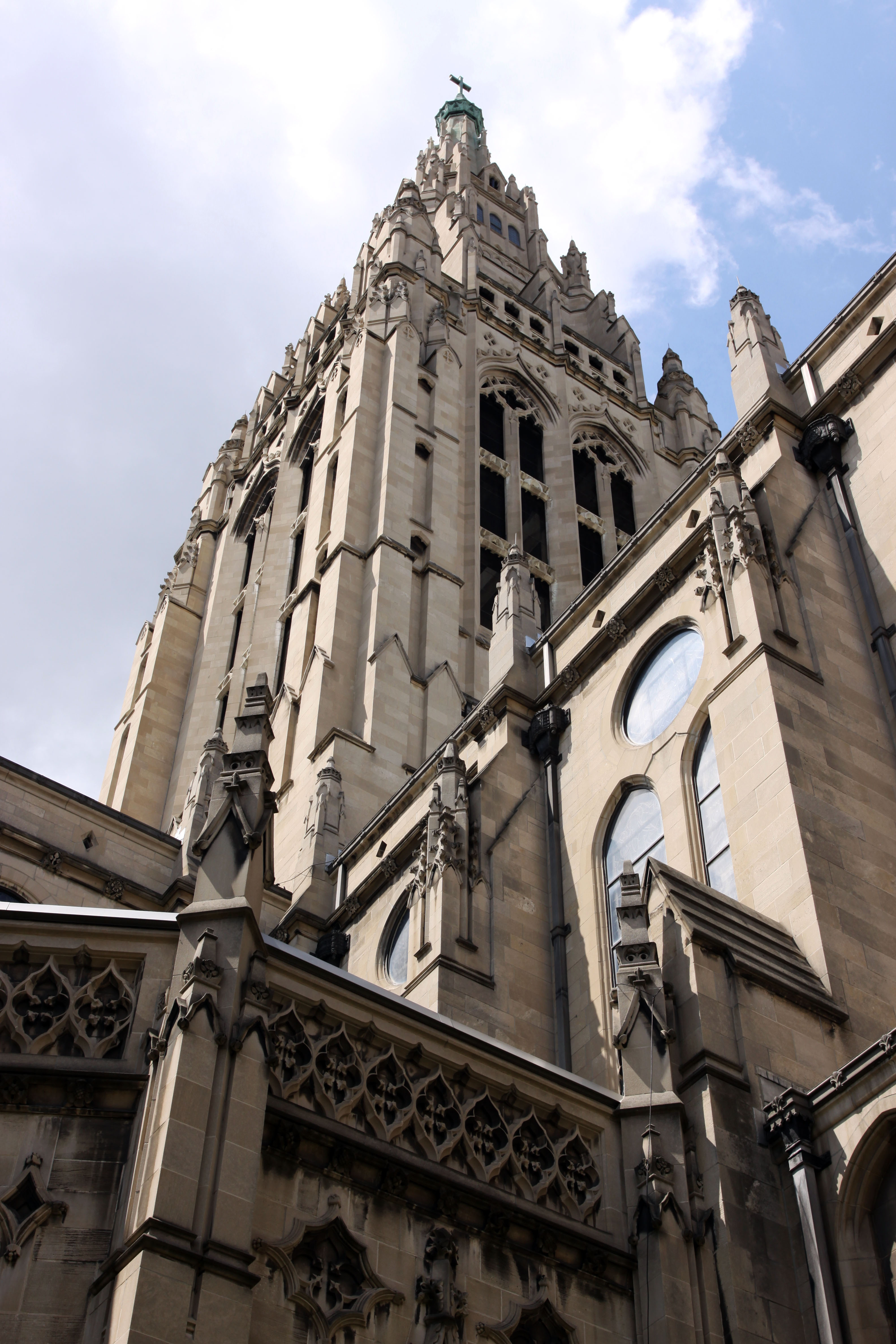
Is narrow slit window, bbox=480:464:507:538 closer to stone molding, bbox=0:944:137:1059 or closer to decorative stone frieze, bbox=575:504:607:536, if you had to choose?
decorative stone frieze, bbox=575:504:607:536

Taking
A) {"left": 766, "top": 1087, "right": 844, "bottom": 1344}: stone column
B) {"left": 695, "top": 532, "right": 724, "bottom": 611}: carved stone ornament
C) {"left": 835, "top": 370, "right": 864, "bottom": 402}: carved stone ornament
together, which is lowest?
{"left": 766, "top": 1087, "right": 844, "bottom": 1344}: stone column

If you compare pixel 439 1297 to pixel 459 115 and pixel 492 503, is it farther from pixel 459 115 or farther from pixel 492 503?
pixel 459 115

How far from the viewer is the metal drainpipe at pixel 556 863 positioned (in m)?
19.6

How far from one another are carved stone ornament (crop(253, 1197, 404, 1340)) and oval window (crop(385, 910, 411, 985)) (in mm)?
12791

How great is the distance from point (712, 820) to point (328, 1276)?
911 centimetres

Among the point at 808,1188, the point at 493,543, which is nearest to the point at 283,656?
the point at 493,543

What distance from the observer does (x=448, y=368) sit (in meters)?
48.8

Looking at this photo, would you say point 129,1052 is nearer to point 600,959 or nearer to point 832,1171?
point 832,1171

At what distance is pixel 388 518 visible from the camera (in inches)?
1625

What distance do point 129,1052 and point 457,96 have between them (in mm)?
84923

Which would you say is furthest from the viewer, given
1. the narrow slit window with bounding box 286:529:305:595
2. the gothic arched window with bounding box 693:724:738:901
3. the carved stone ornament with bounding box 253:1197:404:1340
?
the narrow slit window with bounding box 286:529:305:595

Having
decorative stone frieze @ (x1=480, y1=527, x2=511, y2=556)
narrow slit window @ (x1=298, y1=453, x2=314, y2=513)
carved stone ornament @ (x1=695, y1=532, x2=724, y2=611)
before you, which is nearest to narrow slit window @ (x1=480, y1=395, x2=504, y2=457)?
decorative stone frieze @ (x1=480, y1=527, x2=511, y2=556)

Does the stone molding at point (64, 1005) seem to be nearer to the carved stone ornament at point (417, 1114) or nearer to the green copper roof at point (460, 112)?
the carved stone ornament at point (417, 1114)

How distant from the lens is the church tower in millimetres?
35969
